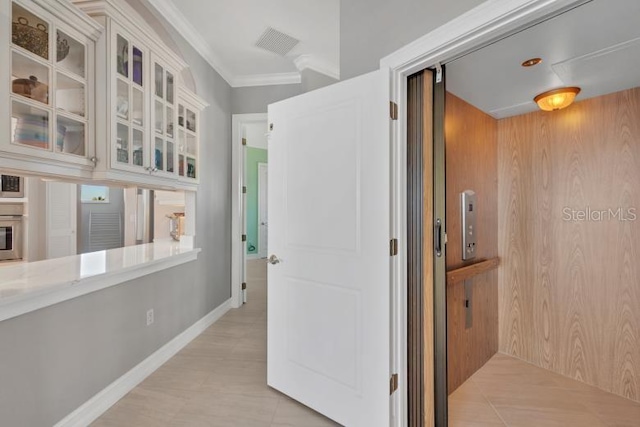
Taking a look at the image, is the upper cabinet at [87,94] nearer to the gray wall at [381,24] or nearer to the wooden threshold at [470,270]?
the gray wall at [381,24]

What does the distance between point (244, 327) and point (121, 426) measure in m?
1.50

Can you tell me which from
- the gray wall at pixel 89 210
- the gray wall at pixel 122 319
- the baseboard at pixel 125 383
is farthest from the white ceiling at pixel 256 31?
the baseboard at pixel 125 383

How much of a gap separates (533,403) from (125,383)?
270cm

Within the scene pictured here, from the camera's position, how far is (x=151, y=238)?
4184 mm

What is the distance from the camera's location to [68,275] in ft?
5.62

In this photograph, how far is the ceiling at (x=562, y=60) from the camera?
1.34 m

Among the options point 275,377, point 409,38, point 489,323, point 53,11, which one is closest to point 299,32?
point 409,38

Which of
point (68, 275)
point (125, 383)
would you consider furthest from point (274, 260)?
point (125, 383)

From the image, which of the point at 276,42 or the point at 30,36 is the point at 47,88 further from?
the point at 276,42

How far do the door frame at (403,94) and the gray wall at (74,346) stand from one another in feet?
5.61

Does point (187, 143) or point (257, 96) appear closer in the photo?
point (187, 143)

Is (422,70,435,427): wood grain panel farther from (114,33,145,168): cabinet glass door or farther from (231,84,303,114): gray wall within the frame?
(231,84,303,114): gray wall

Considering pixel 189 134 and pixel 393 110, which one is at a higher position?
pixel 189 134

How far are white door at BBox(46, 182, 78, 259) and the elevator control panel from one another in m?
4.22
